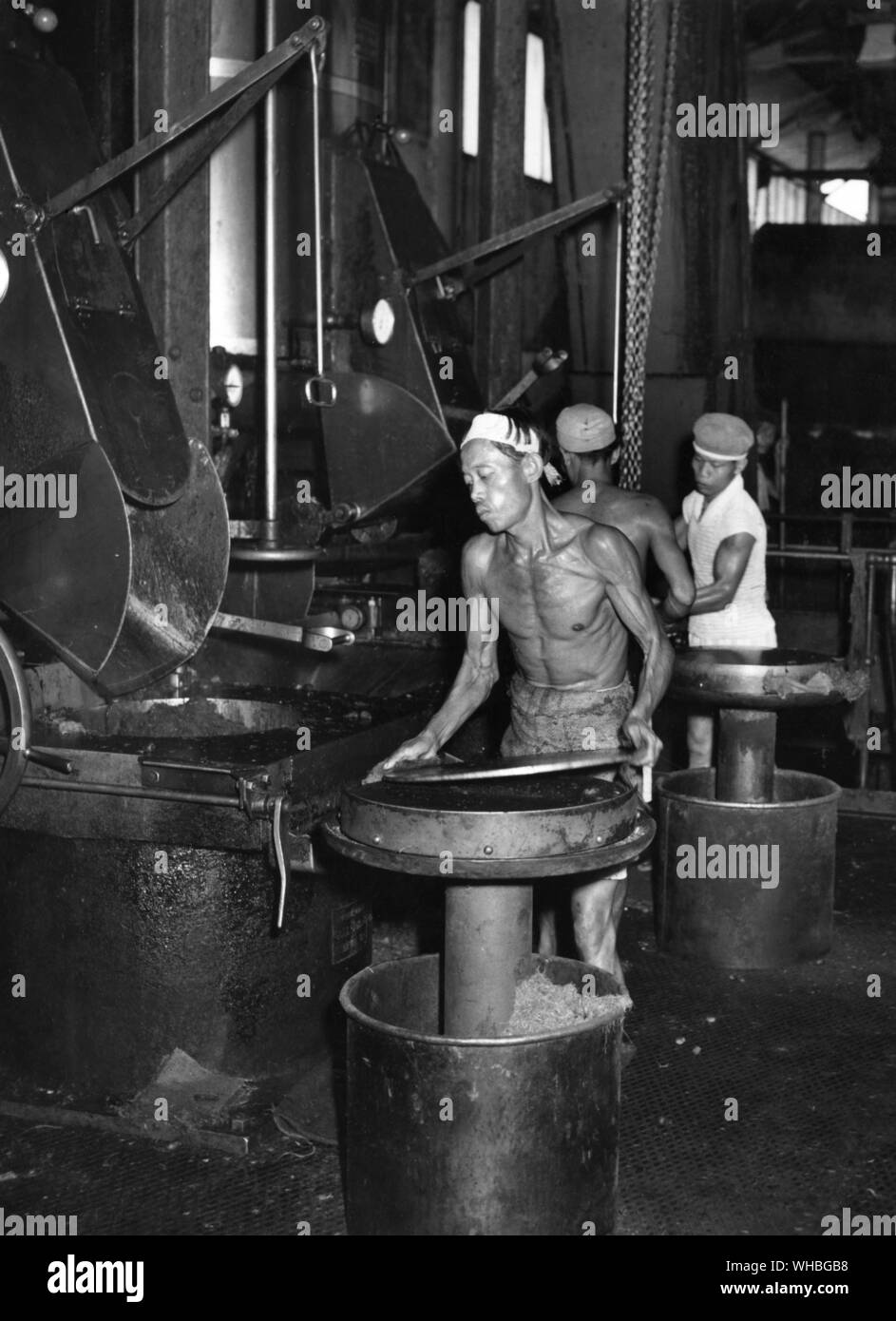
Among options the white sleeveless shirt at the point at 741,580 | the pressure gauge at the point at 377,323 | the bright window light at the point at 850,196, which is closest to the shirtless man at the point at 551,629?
the white sleeveless shirt at the point at 741,580

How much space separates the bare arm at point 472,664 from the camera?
140 inches

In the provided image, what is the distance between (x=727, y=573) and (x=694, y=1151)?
222 centimetres

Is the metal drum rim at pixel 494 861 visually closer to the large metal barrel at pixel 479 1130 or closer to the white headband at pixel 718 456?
the large metal barrel at pixel 479 1130

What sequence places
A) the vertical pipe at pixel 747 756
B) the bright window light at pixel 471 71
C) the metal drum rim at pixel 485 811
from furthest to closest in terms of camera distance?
the bright window light at pixel 471 71 < the vertical pipe at pixel 747 756 < the metal drum rim at pixel 485 811

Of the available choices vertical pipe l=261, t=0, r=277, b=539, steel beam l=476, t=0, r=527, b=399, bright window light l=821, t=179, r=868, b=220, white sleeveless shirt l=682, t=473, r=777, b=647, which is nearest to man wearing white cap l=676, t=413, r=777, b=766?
white sleeveless shirt l=682, t=473, r=777, b=647

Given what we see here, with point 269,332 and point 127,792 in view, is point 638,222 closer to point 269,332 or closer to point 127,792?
point 269,332

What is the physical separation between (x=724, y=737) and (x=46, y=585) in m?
2.37

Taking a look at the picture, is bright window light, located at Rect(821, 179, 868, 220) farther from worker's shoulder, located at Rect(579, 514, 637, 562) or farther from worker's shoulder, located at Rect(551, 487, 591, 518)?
worker's shoulder, located at Rect(579, 514, 637, 562)

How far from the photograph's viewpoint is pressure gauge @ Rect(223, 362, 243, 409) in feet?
15.0

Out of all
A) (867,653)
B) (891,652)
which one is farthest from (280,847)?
(891,652)

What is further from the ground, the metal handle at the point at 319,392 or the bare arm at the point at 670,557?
the metal handle at the point at 319,392

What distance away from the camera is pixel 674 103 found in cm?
808

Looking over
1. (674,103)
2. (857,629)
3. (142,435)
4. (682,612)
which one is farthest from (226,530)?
(674,103)

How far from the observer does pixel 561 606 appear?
376cm
